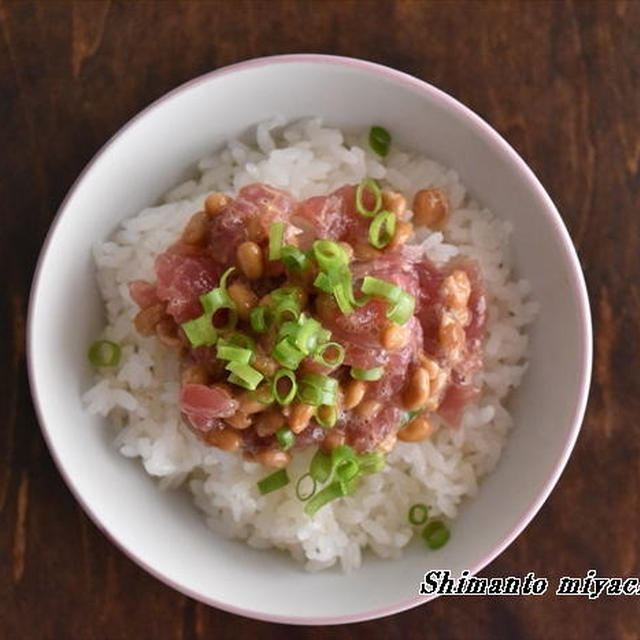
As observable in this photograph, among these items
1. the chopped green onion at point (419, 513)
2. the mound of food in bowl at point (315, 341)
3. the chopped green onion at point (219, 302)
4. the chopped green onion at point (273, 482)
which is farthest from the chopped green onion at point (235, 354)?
the chopped green onion at point (419, 513)

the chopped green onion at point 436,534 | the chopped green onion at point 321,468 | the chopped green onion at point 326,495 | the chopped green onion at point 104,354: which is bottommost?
the chopped green onion at point 436,534

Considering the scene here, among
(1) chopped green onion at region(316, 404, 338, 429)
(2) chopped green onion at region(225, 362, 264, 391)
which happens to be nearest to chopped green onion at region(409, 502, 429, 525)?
(1) chopped green onion at region(316, 404, 338, 429)

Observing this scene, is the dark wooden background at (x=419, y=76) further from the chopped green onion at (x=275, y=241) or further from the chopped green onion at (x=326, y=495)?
the chopped green onion at (x=275, y=241)

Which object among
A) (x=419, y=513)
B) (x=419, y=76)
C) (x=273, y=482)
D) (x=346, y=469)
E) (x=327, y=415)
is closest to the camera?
(x=327, y=415)

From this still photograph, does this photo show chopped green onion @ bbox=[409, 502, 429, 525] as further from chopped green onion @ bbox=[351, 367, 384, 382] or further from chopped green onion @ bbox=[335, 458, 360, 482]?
chopped green onion @ bbox=[351, 367, 384, 382]

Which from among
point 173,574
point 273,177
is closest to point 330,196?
point 273,177

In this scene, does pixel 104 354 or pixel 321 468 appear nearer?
pixel 321 468

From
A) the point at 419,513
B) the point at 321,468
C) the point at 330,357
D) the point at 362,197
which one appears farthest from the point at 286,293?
the point at 419,513

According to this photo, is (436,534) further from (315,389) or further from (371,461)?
(315,389)
